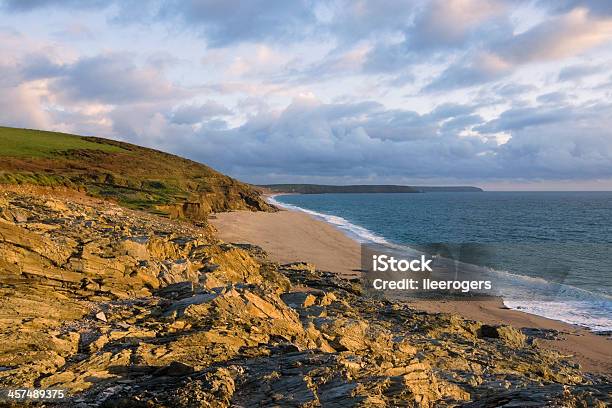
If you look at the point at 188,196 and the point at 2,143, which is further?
the point at 2,143

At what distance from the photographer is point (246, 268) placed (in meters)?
23.6

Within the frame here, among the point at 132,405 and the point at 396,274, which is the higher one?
the point at 132,405

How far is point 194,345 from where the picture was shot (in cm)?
1113

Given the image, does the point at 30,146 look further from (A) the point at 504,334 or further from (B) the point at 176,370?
(A) the point at 504,334

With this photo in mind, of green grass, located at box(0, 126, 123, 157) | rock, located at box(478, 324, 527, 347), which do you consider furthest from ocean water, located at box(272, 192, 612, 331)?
green grass, located at box(0, 126, 123, 157)

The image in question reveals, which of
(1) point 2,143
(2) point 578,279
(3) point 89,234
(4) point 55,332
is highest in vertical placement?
(1) point 2,143

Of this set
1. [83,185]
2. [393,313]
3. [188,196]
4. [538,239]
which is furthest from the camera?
[538,239]

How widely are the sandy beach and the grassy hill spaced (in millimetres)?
8400

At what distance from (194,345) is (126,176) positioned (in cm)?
6236

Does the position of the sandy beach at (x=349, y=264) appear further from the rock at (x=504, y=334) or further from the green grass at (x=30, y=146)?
the green grass at (x=30, y=146)

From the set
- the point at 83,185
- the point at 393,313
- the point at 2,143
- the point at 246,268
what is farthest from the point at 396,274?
the point at 2,143

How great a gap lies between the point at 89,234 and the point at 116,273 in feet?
11.6

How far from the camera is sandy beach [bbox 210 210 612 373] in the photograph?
72.1 ft

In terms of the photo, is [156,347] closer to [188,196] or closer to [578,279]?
[578,279]
